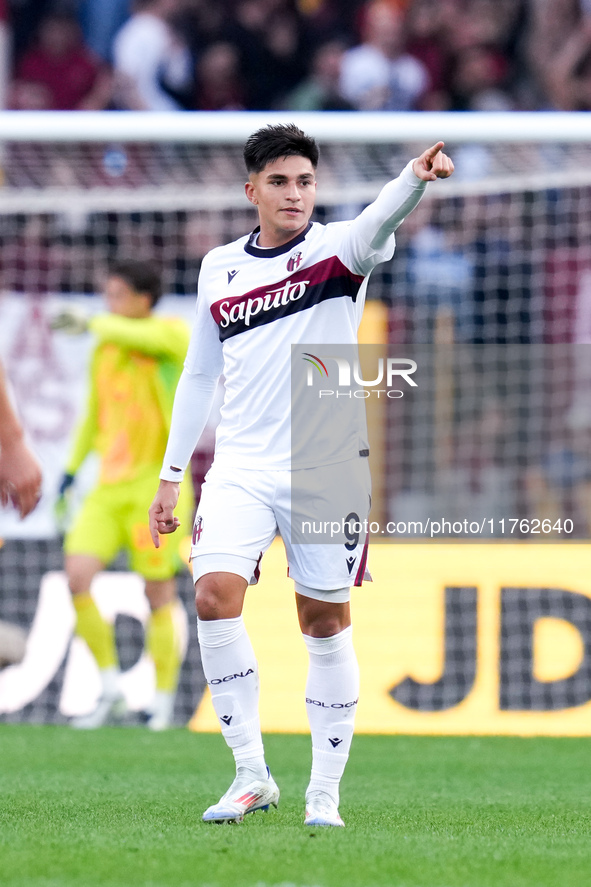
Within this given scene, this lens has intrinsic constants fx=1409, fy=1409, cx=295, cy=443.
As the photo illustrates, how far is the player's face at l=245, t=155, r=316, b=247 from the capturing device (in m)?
4.38

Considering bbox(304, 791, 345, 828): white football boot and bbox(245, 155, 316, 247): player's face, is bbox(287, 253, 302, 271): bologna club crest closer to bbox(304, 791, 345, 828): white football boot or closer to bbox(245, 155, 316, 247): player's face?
bbox(245, 155, 316, 247): player's face

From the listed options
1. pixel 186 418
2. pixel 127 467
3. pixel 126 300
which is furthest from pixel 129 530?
Result: pixel 186 418

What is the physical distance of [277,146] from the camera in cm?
440

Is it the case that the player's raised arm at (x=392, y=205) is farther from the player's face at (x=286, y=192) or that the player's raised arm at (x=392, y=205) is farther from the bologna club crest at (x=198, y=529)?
the bologna club crest at (x=198, y=529)

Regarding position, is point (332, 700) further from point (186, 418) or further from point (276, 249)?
point (276, 249)

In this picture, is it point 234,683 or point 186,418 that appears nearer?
point 234,683

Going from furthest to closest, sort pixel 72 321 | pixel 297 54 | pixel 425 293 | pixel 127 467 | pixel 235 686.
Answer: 1. pixel 297 54
2. pixel 425 293
3. pixel 72 321
4. pixel 127 467
5. pixel 235 686

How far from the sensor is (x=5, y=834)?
4.02 m

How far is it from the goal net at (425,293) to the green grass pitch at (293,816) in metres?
2.93

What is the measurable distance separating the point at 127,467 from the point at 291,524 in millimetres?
3765

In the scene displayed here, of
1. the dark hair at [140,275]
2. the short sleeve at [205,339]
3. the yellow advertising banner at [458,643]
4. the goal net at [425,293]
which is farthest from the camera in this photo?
the goal net at [425,293]

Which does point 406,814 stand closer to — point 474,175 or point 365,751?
point 365,751

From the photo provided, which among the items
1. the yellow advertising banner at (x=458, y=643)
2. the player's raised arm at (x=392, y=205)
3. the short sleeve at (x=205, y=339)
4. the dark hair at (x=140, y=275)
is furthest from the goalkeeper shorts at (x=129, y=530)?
the player's raised arm at (x=392, y=205)

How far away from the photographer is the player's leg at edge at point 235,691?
14.1 feet
